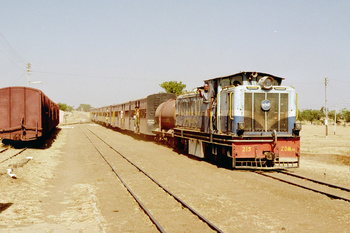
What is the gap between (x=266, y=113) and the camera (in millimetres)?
12320

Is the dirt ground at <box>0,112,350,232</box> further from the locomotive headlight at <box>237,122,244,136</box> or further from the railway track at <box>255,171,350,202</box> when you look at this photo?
the locomotive headlight at <box>237,122,244,136</box>

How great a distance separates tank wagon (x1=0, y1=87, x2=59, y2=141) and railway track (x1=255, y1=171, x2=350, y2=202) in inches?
531

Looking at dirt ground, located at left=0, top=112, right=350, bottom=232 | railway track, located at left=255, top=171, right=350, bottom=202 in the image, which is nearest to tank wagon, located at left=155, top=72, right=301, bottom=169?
railway track, located at left=255, top=171, right=350, bottom=202

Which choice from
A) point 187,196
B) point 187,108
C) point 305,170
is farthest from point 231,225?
point 187,108

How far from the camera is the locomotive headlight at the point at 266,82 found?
12.1 metres

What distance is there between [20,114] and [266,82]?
47.2 ft

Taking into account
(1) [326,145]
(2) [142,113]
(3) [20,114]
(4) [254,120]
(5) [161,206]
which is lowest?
(1) [326,145]

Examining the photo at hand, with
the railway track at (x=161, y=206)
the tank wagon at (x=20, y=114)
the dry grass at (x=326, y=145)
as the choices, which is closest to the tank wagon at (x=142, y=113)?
the tank wagon at (x=20, y=114)

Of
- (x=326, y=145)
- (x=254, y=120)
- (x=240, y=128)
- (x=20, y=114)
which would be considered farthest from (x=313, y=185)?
→ (x=326, y=145)

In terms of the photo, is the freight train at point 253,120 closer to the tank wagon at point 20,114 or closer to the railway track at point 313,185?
the railway track at point 313,185

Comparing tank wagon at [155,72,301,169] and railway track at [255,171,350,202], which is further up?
tank wagon at [155,72,301,169]

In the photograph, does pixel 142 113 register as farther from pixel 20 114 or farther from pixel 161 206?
pixel 161 206

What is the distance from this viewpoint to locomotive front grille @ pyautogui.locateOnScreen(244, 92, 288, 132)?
12133mm

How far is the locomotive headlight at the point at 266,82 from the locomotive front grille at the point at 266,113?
1.04ft
